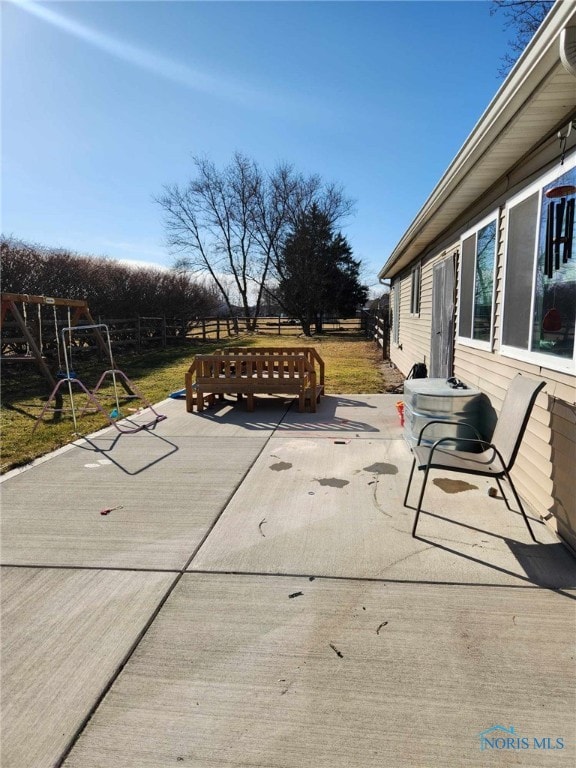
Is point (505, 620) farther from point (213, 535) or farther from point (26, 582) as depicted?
point (26, 582)

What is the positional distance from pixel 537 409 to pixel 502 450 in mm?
434

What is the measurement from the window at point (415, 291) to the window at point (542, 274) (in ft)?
17.3

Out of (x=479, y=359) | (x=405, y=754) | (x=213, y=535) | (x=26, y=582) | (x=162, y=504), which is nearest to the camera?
(x=405, y=754)

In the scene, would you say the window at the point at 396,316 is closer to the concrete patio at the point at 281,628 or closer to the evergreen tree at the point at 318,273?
the concrete patio at the point at 281,628

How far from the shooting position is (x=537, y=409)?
3.34 m

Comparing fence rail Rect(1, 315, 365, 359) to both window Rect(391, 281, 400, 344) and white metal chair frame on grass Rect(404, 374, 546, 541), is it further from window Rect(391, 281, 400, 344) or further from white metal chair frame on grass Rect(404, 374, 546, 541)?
window Rect(391, 281, 400, 344)

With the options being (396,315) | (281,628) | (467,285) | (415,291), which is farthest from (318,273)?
(281,628)

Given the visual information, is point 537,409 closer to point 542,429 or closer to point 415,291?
point 542,429

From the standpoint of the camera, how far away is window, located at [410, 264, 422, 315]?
9210 mm

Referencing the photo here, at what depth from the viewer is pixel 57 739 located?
5.26 ft

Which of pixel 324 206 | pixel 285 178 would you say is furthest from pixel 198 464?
pixel 285 178

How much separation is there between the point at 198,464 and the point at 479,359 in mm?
3044

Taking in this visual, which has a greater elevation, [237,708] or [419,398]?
[419,398]

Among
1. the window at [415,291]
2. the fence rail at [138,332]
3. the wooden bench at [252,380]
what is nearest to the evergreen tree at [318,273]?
the fence rail at [138,332]
